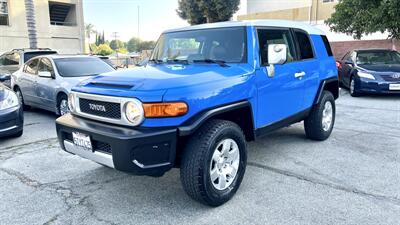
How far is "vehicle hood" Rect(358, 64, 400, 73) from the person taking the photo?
32.3 feet

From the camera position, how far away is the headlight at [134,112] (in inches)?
124

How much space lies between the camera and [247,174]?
438 cm

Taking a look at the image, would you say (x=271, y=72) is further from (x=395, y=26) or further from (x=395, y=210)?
(x=395, y=26)

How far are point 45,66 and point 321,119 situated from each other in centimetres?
602

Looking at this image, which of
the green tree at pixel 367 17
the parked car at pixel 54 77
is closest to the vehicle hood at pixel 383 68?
the green tree at pixel 367 17

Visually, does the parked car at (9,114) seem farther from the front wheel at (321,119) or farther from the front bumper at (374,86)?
the front bumper at (374,86)

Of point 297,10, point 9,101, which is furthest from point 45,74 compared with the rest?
point 297,10

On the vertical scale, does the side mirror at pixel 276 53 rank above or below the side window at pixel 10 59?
above

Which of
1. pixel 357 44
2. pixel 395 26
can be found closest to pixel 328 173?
pixel 395 26

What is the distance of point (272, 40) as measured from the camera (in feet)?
14.9

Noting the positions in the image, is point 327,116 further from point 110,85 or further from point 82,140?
point 82,140

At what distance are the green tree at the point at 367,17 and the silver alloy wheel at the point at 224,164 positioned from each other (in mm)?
9946

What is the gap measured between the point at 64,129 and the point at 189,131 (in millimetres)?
1435

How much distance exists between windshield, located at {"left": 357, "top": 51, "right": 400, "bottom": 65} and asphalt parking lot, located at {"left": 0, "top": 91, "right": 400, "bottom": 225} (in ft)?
18.1
